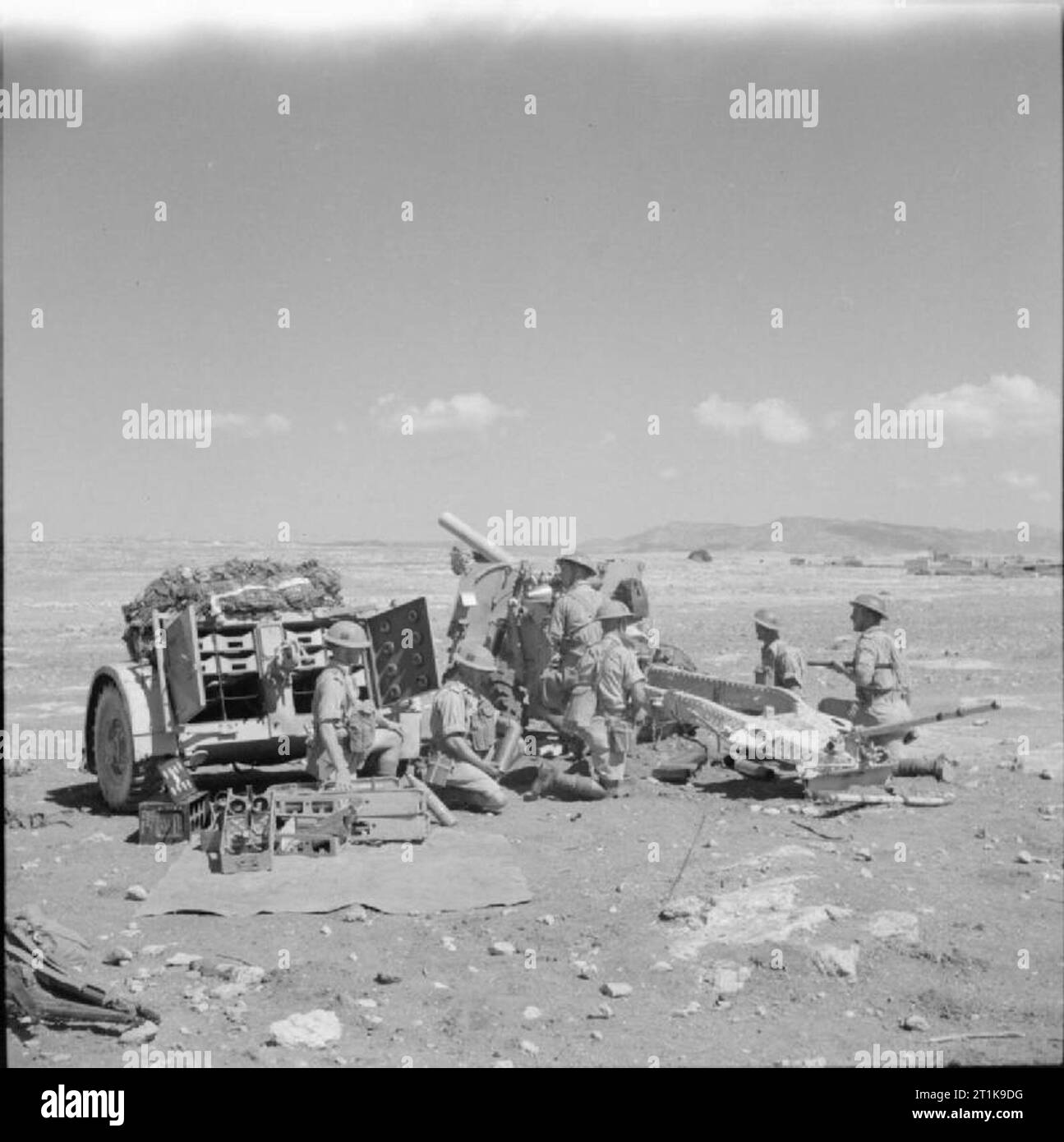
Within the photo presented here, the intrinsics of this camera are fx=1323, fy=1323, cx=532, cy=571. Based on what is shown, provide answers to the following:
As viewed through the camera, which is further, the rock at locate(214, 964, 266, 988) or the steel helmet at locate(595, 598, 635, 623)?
the steel helmet at locate(595, 598, 635, 623)

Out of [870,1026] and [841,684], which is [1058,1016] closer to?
[870,1026]

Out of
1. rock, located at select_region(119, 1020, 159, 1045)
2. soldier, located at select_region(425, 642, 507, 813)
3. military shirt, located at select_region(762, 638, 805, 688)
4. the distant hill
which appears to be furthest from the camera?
the distant hill

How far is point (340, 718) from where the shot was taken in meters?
9.44

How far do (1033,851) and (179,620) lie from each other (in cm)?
632

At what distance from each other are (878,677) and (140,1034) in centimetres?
704

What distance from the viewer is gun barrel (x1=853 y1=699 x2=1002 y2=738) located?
980 cm

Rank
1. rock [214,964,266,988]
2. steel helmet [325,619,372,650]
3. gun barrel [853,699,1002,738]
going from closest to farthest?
rock [214,964,266,988]
steel helmet [325,619,372,650]
gun barrel [853,699,1002,738]

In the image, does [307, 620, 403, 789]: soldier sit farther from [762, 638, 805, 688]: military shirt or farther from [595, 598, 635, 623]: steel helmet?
[762, 638, 805, 688]: military shirt

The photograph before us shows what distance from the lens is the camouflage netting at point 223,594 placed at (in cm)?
1045

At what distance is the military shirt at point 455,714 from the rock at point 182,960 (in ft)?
→ 11.5

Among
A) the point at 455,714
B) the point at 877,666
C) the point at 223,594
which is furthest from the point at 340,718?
the point at 877,666

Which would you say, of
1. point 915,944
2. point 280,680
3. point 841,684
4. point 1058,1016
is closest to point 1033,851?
point 915,944

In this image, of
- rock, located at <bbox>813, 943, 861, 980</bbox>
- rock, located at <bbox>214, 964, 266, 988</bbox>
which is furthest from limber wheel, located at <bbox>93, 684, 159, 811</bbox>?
rock, located at <bbox>813, 943, 861, 980</bbox>

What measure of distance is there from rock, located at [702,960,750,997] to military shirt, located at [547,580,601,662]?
204 inches
